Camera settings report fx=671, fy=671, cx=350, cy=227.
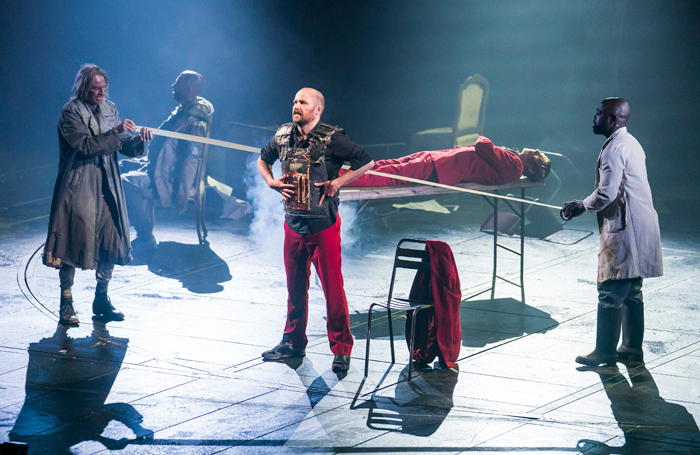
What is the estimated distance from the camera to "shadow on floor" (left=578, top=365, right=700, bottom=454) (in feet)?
10.3

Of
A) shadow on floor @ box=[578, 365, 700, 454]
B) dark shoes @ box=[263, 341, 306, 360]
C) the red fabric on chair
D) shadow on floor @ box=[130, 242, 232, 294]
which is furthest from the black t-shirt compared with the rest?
shadow on floor @ box=[130, 242, 232, 294]

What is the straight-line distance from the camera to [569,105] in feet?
41.4

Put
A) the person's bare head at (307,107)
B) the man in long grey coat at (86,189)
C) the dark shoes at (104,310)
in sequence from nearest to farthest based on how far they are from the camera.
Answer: the person's bare head at (307,107) < the man in long grey coat at (86,189) < the dark shoes at (104,310)

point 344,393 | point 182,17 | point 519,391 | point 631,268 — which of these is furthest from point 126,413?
point 182,17

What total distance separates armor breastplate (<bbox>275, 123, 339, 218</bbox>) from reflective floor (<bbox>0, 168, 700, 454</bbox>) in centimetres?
99

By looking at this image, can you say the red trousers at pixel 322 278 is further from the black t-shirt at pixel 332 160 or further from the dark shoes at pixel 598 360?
the dark shoes at pixel 598 360

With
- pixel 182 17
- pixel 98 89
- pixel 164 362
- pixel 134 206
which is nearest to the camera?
pixel 164 362

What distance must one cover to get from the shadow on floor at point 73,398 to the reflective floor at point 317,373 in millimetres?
13

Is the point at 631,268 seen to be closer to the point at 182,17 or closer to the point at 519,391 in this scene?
the point at 519,391

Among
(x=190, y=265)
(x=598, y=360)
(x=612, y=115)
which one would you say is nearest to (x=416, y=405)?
(x=598, y=360)

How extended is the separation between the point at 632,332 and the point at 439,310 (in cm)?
123

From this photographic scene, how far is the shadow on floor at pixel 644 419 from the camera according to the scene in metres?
3.13

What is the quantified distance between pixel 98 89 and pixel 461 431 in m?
3.29

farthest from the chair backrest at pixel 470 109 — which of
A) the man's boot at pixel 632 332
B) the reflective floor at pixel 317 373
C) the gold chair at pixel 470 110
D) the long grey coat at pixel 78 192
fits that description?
the long grey coat at pixel 78 192
